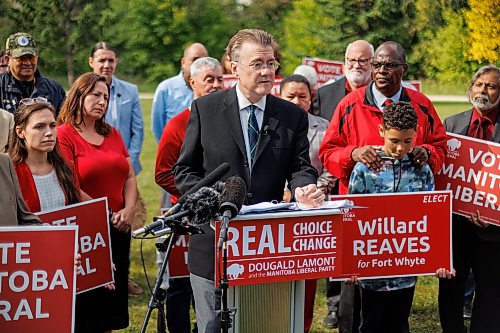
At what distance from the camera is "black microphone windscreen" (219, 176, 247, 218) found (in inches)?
167

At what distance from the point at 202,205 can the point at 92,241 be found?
2.25m

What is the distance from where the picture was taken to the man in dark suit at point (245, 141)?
16.7 ft

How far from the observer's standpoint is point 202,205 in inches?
169

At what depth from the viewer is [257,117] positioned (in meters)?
5.25

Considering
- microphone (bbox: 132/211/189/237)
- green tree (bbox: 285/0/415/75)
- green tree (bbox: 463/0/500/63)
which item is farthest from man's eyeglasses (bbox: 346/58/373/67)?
microphone (bbox: 132/211/189/237)

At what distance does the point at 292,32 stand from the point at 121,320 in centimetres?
909

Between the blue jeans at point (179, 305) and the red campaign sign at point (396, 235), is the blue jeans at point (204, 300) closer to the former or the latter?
the red campaign sign at point (396, 235)

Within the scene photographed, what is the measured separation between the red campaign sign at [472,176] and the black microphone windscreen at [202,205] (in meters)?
2.94

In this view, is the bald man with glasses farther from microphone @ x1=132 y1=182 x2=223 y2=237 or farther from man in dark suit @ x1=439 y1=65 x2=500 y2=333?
microphone @ x1=132 y1=182 x2=223 y2=237

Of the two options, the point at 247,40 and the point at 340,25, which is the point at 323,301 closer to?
the point at 340,25

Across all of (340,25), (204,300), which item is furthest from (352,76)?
(204,300)

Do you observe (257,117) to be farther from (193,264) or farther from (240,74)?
(193,264)

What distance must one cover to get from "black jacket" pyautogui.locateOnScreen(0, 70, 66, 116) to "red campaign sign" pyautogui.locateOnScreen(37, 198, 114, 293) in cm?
225

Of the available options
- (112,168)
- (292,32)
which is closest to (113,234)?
(112,168)
